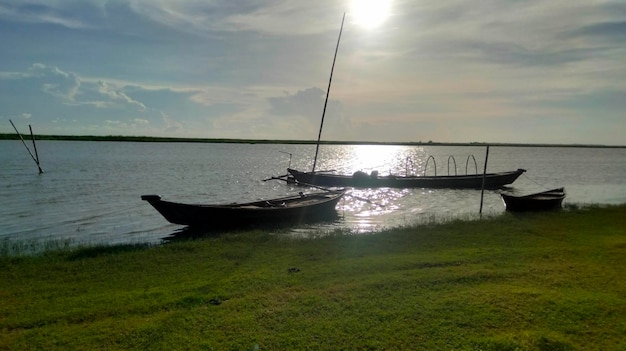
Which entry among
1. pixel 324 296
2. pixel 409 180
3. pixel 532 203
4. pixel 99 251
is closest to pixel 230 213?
pixel 99 251

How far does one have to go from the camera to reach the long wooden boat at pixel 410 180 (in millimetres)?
39281

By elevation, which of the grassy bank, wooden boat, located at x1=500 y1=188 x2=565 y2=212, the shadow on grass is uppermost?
wooden boat, located at x1=500 y1=188 x2=565 y2=212

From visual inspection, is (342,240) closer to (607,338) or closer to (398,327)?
(398,327)

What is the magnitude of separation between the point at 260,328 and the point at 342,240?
7625mm

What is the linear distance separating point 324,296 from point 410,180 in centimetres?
3293

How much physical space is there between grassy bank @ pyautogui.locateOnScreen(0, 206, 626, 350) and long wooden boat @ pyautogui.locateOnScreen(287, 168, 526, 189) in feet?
85.7

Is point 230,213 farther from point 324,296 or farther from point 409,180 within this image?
point 409,180

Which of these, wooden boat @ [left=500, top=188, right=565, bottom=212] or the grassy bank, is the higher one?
wooden boat @ [left=500, top=188, right=565, bottom=212]

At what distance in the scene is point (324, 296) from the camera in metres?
7.92

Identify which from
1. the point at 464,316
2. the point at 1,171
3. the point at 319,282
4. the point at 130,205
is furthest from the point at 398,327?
the point at 1,171

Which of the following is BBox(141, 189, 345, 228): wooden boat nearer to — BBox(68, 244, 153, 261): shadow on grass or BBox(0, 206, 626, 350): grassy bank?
BBox(68, 244, 153, 261): shadow on grass

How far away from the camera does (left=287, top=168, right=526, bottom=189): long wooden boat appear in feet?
129

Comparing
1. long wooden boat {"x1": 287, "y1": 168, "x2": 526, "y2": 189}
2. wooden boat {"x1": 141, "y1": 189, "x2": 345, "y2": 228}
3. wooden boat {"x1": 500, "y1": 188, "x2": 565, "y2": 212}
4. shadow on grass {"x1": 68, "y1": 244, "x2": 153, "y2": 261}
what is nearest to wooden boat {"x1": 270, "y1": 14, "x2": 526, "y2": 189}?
long wooden boat {"x1": 287, "y1": 168, "x2": 526, "y2": 189}

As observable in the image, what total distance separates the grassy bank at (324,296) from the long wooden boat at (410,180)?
2613cm
